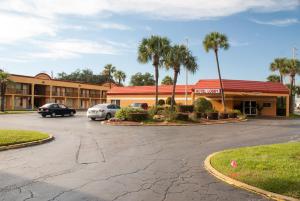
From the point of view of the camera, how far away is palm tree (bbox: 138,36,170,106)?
38.6m

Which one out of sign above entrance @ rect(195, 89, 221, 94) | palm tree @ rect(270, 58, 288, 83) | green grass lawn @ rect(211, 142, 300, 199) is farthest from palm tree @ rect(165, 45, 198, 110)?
green grass lawn @ rect(211, 142, 300, 199)

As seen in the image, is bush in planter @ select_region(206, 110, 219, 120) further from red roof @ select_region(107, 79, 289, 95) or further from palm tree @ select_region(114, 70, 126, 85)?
palm tree @ select_region(114, 70, 126, 85)

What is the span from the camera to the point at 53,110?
3675 cm

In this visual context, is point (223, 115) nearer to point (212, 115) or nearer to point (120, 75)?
point (212, 115)

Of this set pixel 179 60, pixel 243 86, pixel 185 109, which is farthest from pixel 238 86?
pixel 185 109

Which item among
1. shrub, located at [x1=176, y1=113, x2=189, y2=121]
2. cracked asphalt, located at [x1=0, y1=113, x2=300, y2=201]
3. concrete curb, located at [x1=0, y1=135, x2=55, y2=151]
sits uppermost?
shrub, located at [x1=176, y1=113, x2=189, y2=121]

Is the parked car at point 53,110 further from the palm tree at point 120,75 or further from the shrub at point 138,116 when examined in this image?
the palm tree at point 120,75

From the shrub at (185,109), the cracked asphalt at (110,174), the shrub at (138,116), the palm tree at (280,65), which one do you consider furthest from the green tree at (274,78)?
the cracked asphalt at (110,174)

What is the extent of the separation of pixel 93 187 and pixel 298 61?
51808 millimetres

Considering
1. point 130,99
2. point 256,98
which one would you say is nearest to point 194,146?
point 256,98

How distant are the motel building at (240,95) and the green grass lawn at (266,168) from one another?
30.8 m

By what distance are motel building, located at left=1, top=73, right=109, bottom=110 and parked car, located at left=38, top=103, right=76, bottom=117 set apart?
78.5ft

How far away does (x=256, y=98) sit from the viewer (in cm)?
4656

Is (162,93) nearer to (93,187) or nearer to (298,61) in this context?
(298,61)
